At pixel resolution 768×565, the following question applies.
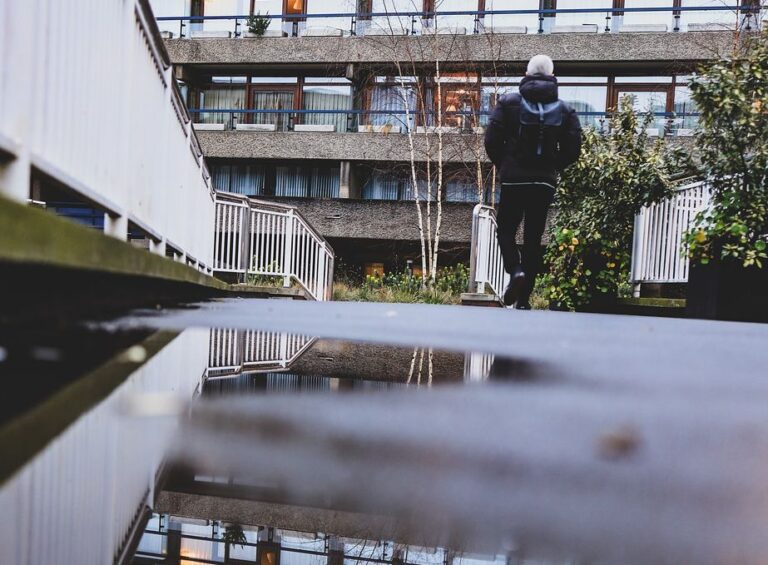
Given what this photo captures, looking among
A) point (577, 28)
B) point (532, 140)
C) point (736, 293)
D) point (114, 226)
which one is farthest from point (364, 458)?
point (577, 28)

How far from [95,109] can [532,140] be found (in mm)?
4900

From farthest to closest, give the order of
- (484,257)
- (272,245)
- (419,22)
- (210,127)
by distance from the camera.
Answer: (210,127) < (419,22) < (272,245) < (484,257)

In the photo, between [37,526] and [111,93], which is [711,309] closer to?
[111,93]

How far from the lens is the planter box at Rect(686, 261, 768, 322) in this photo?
35.6ft

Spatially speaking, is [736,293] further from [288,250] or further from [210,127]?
[210,127]

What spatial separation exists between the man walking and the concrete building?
18.1 meters

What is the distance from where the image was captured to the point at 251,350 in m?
3.51

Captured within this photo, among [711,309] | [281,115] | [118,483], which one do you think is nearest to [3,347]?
[118,483]

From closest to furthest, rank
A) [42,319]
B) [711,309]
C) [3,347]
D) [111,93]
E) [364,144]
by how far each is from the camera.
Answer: [3,347] → [42,319] → [111,93] → [711,309] → [364,144]

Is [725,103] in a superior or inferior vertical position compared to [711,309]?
superior

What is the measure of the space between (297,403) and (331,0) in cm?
3222

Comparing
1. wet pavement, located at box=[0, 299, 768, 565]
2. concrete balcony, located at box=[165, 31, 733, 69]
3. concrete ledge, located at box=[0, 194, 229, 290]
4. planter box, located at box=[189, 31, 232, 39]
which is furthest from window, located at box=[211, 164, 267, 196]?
wet pavement, located at box=[0, 299, 768, 565]

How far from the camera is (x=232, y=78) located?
33594 millimetres

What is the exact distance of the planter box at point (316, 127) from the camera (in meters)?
31.1
